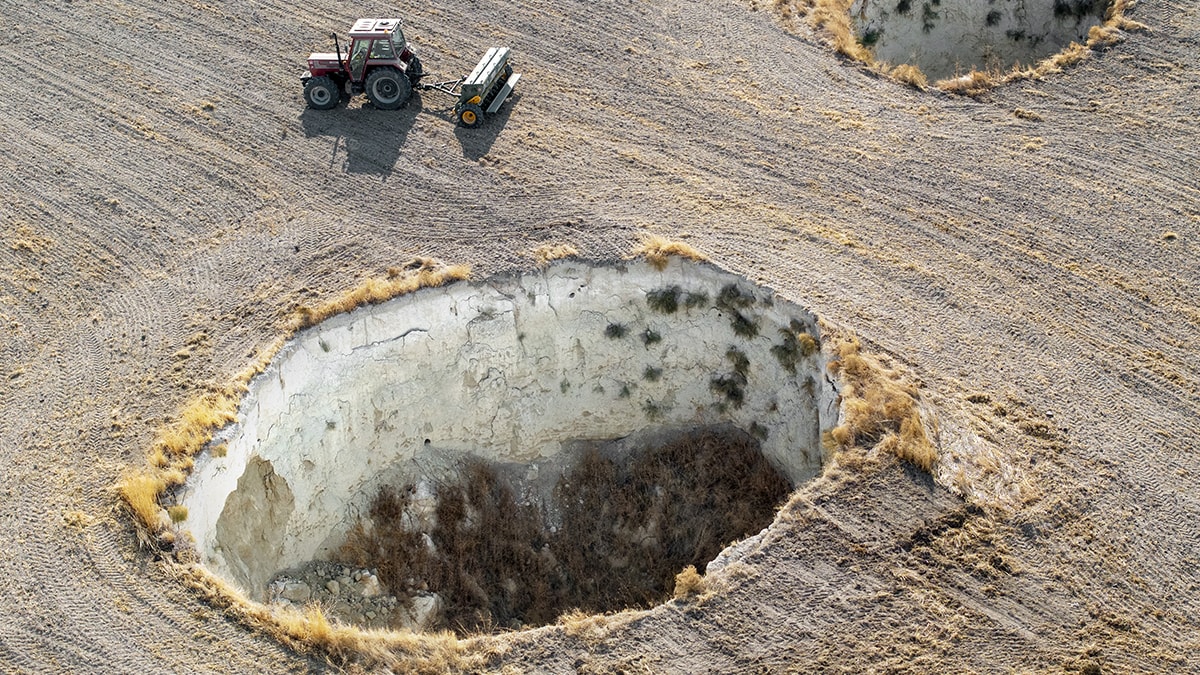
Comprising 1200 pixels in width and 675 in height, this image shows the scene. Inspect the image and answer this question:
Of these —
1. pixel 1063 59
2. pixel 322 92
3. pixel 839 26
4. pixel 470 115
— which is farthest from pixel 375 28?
pixel 1063 59

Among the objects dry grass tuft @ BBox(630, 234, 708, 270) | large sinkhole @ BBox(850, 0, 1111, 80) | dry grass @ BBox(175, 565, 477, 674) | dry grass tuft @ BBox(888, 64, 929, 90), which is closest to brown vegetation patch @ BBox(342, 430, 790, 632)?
dry grass tuft @ BBox(630, 234, 708, 270)

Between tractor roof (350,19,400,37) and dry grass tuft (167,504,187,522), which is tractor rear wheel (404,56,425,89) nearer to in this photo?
tractor roof (350,19,400,37)

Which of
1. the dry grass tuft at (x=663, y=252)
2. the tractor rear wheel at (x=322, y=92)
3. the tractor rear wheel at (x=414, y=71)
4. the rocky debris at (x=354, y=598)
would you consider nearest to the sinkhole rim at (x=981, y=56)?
the dry grass tuft at (x=663, y=252)

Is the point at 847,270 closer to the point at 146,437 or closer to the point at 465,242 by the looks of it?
the point at 465,242

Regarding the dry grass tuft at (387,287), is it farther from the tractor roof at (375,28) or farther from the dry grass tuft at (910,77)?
the dry grass tuft at (910,77)

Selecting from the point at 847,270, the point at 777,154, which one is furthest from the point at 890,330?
the point at 777,154
